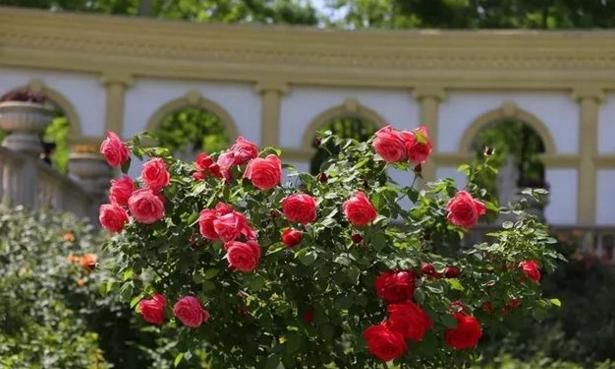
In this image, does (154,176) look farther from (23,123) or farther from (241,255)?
(23,123)

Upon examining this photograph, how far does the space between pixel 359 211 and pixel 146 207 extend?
95cm

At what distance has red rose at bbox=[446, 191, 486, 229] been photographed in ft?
17.2

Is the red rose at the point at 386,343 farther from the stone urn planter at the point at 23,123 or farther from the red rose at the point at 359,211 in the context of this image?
the stone urn planter at the point at 23,123

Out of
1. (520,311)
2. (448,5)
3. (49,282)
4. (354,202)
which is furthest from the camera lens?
(448,5)

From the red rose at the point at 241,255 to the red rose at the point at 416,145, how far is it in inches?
36.3

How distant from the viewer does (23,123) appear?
12.9 meters

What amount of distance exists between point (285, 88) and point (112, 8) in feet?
43.7

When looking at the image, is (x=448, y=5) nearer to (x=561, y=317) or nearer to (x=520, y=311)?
(x=561, y=317)

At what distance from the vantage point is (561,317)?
1136 centimetres

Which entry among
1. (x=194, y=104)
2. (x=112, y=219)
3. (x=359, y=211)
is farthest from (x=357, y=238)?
(x=194, y=104)

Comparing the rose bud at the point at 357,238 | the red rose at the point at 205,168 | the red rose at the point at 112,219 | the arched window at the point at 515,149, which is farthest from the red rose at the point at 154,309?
the arched window at the point at 515,149

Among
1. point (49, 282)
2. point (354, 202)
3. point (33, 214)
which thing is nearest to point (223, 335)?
point (354, 202)

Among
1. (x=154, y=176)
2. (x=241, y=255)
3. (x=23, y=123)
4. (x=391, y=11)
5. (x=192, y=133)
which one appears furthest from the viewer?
(x=192, y=133)

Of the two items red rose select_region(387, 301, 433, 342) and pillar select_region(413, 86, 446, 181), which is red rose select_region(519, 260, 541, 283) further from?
pillar select_region(413, 86, 446, 181)
